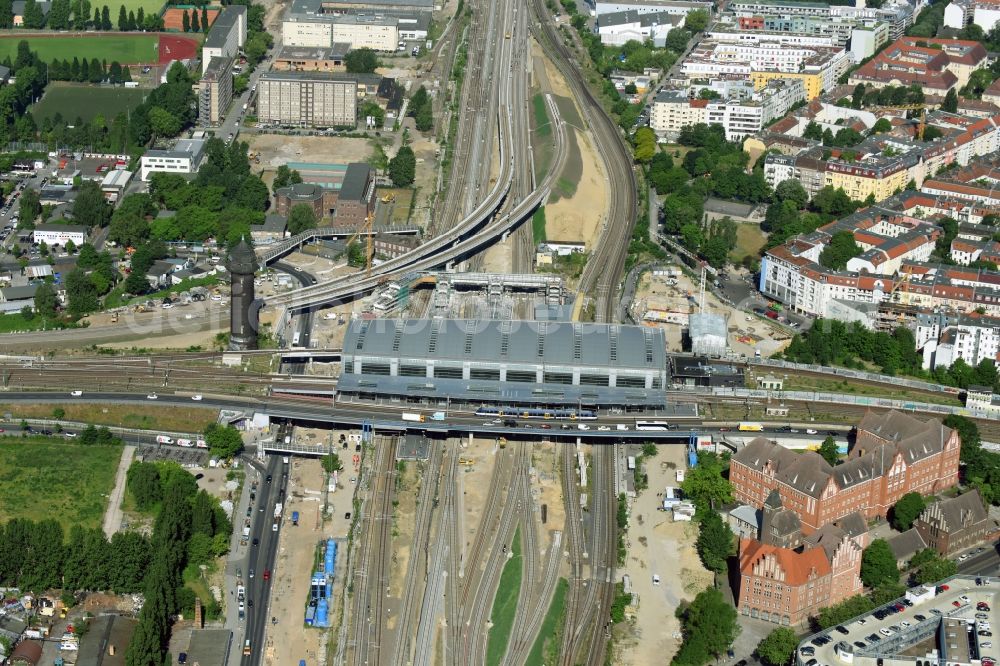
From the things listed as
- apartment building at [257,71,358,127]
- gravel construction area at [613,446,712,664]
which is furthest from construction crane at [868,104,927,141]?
gravel construction area at [613,446,712,664]

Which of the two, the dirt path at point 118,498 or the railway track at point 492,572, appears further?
the dirt path at point 118,498

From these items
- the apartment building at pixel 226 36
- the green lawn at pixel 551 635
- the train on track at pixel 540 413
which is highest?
the apartment building at pixel 226 36

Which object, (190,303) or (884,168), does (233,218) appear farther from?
(884,168)

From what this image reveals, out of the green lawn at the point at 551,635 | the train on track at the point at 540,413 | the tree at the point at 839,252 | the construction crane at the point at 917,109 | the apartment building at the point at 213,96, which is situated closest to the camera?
the green lawn at the point at 551,635

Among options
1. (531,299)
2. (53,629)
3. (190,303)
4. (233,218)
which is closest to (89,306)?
(190,303)

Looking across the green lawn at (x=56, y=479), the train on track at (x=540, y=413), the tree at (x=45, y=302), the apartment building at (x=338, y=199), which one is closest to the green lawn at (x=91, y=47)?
the apartment building at (x=338, y=199)

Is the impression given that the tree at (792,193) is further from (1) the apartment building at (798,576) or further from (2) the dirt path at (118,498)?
(2) the dirt path at (118,498)
